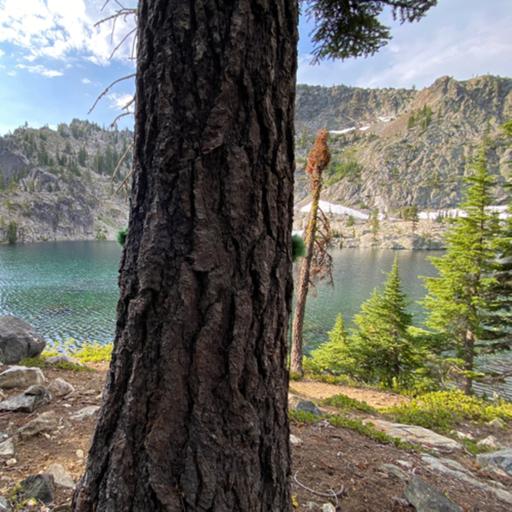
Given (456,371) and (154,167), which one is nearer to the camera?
(154,167)

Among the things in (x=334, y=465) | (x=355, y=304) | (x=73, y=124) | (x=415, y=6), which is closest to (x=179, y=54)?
(x=415, y=6)

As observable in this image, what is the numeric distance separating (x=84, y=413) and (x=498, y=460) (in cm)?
461

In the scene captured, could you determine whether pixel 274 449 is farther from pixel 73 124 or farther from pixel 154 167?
pixel 73 124

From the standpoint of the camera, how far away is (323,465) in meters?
2.50

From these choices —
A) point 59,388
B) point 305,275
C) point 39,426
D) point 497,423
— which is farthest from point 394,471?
point 305,275

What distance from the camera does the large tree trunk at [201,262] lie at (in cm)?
100

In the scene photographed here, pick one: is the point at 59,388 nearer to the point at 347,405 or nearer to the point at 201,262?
the point at 201,262

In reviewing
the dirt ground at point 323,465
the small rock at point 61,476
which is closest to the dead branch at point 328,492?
the dirt ground at point 323,465

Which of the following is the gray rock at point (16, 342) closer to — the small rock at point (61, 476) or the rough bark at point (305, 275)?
the small rock at point (61, 476)

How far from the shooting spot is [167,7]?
102 cm

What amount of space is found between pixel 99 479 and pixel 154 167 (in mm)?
1080

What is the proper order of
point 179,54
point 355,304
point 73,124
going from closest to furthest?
point 179,54
point 355,304
point 73,124

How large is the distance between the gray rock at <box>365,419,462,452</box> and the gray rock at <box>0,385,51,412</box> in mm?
4206

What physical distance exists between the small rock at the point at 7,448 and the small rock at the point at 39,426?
131 mm
